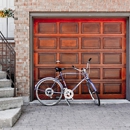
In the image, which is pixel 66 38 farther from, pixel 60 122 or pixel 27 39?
pixel 60 122

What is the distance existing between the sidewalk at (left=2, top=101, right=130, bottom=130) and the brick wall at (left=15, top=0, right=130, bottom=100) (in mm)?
864

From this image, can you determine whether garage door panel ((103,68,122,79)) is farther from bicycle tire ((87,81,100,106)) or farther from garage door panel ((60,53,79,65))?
garage door panel ((60,53,79,65))

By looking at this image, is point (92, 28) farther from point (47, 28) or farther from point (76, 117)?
point (76, 117)

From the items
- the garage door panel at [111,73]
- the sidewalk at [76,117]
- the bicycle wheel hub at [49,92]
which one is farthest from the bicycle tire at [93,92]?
the bicycle wheel hub at [49,92]

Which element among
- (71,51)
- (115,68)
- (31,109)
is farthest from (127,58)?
(31,109)

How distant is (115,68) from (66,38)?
167cm

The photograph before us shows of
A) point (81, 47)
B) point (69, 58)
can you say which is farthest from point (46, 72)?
point (81, 47)

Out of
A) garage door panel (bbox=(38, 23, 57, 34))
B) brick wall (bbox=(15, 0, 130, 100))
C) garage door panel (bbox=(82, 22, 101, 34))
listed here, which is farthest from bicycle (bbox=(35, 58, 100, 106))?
garage door panel (bbox=(38, 23, 57, 34))

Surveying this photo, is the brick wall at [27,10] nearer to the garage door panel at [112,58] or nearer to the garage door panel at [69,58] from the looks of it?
the garage door panel at [69,58]

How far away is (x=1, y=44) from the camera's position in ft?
26.9

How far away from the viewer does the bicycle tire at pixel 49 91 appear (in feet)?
24.2

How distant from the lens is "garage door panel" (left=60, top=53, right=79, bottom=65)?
8.00 meters

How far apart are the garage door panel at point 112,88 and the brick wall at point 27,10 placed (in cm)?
212

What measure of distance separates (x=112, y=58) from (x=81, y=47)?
0.96 metres
